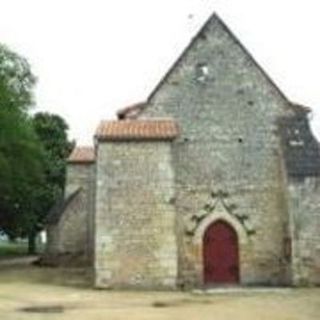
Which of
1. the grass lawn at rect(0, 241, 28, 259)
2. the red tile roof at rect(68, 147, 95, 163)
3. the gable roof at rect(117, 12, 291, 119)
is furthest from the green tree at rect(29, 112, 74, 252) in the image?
the gable roof at rect(117, 12, 291, 119)

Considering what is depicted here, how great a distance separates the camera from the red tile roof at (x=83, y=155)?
43.8 meters

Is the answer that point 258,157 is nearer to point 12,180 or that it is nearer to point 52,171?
point 12,180

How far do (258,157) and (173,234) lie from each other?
4.23m

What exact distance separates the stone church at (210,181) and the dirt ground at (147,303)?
1884 mm

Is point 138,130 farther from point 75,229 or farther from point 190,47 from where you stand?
point 75,229

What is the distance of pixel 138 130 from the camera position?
27.8 m

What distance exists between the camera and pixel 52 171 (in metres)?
60.3

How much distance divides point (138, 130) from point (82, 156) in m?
16.7

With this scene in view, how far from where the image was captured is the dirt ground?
61.8 feet

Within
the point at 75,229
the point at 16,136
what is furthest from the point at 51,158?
the point at 16,136

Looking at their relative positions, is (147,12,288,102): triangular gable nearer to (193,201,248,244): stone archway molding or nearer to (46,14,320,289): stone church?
(46,14,320,289): stone church

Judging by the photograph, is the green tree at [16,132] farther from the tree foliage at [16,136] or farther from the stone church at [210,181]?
the stone church at [210,181]

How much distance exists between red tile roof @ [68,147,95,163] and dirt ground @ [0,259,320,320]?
15.4 meters

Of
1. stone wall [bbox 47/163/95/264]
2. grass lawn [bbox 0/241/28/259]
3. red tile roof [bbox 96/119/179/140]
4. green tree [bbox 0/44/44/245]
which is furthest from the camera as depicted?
grass lawn [bbox 0/241/28/259]
